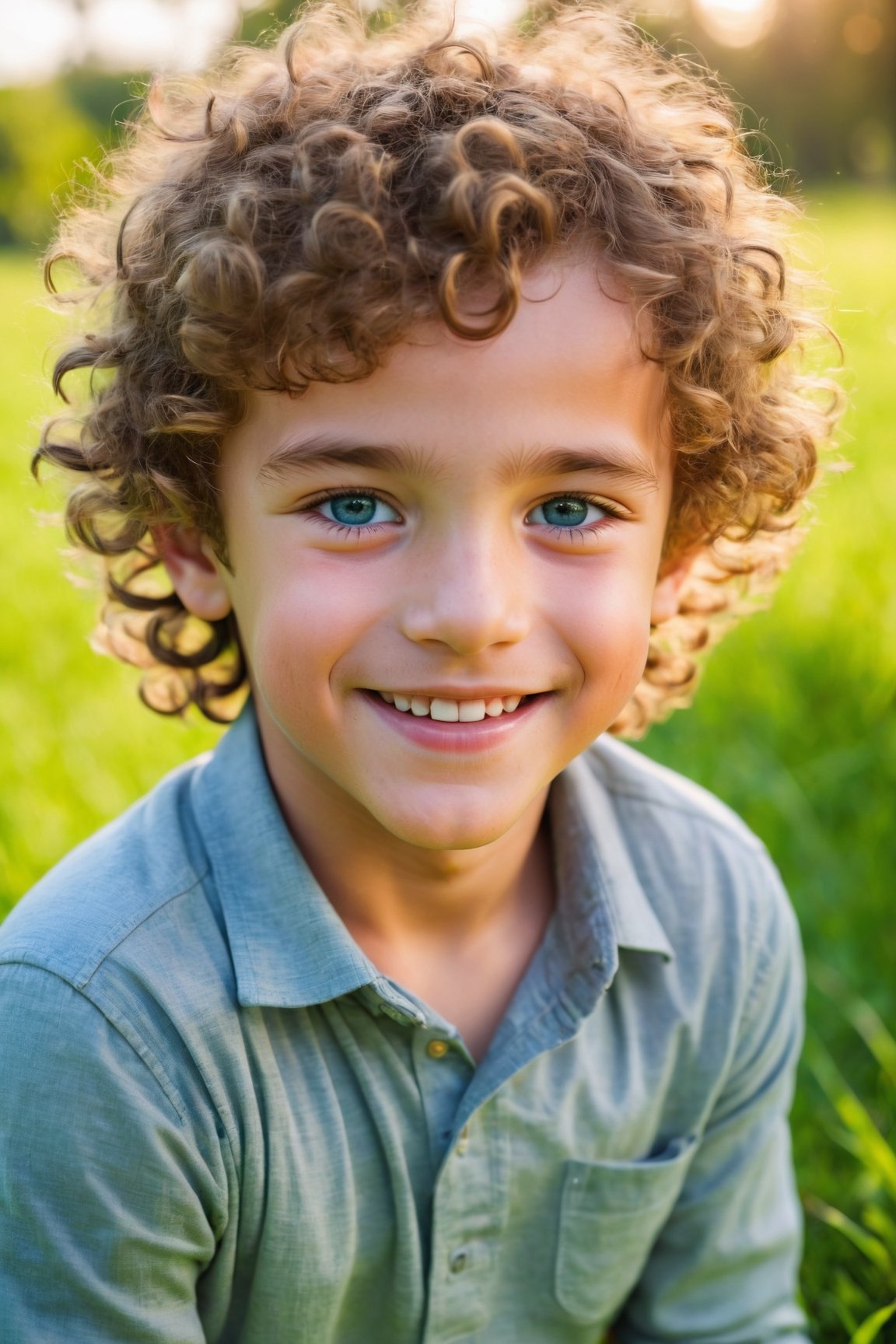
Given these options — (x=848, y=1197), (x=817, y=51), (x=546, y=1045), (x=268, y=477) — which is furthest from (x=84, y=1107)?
(x=817, y=51)

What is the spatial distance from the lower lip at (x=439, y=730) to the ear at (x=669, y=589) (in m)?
0.45

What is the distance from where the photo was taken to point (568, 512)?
1519 mm

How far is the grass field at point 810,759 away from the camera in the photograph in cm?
224

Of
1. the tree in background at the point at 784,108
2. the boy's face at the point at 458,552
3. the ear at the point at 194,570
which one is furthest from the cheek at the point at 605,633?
the tree in background at the point at 784,108

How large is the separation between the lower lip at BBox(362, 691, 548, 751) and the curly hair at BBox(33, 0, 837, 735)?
0.36m

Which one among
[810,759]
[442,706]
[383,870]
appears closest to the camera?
[442,706]

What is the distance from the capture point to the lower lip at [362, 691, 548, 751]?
1.51m

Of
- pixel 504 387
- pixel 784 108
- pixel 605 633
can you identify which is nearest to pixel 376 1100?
pixel 605 633

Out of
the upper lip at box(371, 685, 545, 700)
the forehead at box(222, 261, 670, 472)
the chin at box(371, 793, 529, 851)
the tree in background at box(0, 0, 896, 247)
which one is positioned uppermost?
the tree in background at box(0, 0, 896, 247)

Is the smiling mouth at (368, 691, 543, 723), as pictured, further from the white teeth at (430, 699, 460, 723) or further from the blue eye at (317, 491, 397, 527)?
the blue eye at (317, 491, 397, 527)

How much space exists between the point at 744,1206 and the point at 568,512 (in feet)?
3.70

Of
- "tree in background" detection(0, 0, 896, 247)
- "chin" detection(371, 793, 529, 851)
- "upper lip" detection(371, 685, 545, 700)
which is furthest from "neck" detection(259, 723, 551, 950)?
"tree in background" detection(0, 0, 896, 247)

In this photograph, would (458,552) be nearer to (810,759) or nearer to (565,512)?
(565,512)

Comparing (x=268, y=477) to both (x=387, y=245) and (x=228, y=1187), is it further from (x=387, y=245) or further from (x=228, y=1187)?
(x=228, y=1187)
